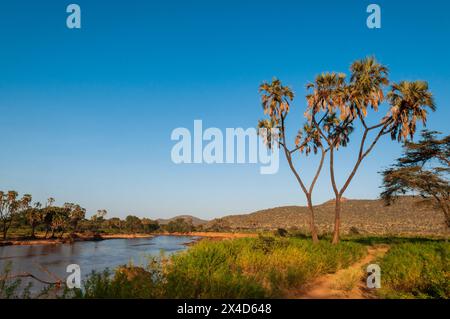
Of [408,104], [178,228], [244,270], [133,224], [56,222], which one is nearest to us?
[244,270]

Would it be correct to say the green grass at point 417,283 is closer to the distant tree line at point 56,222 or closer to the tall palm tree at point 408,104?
the tall palm tree at point 408,104

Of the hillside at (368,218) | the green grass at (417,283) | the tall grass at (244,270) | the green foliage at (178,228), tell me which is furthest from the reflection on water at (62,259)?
the green foliage at (178,228)

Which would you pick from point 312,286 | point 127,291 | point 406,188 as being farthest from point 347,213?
point 127,291

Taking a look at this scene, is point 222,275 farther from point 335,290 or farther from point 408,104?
point 408,104

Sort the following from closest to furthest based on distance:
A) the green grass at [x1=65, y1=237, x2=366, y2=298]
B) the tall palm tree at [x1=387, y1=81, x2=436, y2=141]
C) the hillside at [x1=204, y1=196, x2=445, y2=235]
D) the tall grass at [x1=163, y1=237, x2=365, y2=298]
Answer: the green grass at [x1=65, y1=237, x2=366, y2=298] < the tall grass at [x1=163, y1=237, x2=365, y2=298] < the tall palm tree at [x1=387, y1=81, x2=436, y2=141] < the hillside at [x1=204, y1=196, x2=445, y2=235]

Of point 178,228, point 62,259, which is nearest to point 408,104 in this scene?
point 62,259

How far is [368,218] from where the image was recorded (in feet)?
330

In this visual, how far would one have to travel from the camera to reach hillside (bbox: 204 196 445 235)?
257 feet

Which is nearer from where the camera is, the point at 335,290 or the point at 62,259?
the point at 335,290

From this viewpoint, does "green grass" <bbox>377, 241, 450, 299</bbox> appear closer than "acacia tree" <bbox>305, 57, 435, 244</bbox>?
Yes

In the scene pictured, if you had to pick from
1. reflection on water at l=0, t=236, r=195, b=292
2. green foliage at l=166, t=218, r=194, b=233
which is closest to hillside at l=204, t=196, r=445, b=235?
green foliage at l=166, t=218, r=194, b=233

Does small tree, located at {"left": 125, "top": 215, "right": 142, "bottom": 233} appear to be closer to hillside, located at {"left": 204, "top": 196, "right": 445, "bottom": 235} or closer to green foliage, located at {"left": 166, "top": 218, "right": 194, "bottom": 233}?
green foliage, located at {"left": 166, "top": 218, "right": 194, "bottom": 233}
